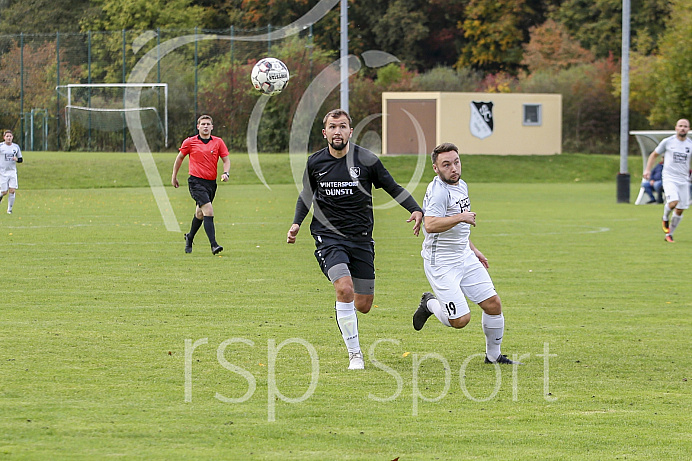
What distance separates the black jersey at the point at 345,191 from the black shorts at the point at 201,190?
26.7ft

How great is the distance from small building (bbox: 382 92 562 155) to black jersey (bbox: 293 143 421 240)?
128ft

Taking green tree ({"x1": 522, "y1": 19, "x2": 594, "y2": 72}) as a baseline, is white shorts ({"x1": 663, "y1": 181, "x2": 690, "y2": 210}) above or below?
below

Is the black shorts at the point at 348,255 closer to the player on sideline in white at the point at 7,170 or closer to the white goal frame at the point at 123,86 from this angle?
the player on sideline in white at the point at 7,170

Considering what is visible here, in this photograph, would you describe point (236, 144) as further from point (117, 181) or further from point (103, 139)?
point (117, 181)

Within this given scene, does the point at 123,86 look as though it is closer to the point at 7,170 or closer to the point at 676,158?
the point at 7,170

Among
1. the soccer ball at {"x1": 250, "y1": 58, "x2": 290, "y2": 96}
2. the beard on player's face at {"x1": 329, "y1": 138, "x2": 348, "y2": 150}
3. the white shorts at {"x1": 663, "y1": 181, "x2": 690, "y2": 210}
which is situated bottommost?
the white shorts at {"x1": 663, "y1": 181, "x2": 690, "y2": 210}

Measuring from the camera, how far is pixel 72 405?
6.66 metres

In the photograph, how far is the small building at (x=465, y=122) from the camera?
4803 centimetres

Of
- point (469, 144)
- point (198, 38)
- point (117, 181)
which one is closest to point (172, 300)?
point (117, 181)

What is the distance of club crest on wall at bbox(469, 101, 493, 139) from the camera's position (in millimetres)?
48250

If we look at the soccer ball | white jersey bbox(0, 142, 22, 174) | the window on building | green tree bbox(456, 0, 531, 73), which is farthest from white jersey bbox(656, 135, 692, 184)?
green tree bbox(456, 0, 531, 73)

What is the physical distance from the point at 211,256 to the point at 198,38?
37089mm

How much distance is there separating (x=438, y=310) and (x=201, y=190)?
28.6 feet

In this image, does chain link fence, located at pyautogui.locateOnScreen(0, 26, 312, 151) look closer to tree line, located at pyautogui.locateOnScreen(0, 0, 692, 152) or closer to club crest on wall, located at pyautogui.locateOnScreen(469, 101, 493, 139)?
tree line, located at pyautogui.locateOnScreen(0, 0, 692, 152)
